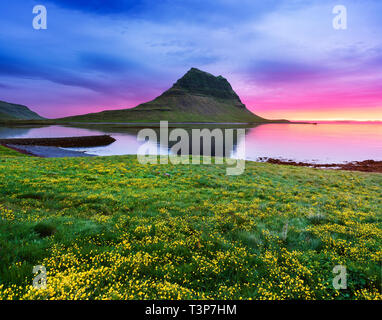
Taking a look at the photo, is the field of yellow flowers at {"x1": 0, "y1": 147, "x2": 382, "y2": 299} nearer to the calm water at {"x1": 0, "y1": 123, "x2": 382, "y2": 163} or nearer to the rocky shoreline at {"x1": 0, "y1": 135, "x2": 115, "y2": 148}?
the calm water at {"x1": 0, "y1": 123, "x2": 382, "y2": 163}

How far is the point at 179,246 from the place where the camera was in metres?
6.51

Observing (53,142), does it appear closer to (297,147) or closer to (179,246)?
(179,246)

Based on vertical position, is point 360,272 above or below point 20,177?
below

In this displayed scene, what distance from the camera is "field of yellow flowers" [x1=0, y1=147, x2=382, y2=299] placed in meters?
4.73

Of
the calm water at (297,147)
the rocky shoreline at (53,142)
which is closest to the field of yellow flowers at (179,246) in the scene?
the calm water at (297,147)

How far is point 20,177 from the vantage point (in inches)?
554

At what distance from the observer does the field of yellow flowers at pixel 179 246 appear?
4730mm

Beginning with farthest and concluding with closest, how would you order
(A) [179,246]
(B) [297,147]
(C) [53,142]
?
1. (B) [297,147]
2. (C) [53,142]
3. (A) [179,246]

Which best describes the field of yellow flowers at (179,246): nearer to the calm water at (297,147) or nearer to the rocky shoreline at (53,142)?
the calm water at (297,147)

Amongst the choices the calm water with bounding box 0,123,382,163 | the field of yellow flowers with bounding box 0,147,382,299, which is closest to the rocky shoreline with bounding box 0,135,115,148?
the calm water with bounding box 0,123,382,163

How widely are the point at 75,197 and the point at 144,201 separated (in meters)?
4.04

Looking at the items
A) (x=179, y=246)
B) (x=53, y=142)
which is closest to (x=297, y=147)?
(x=179, y=246)
